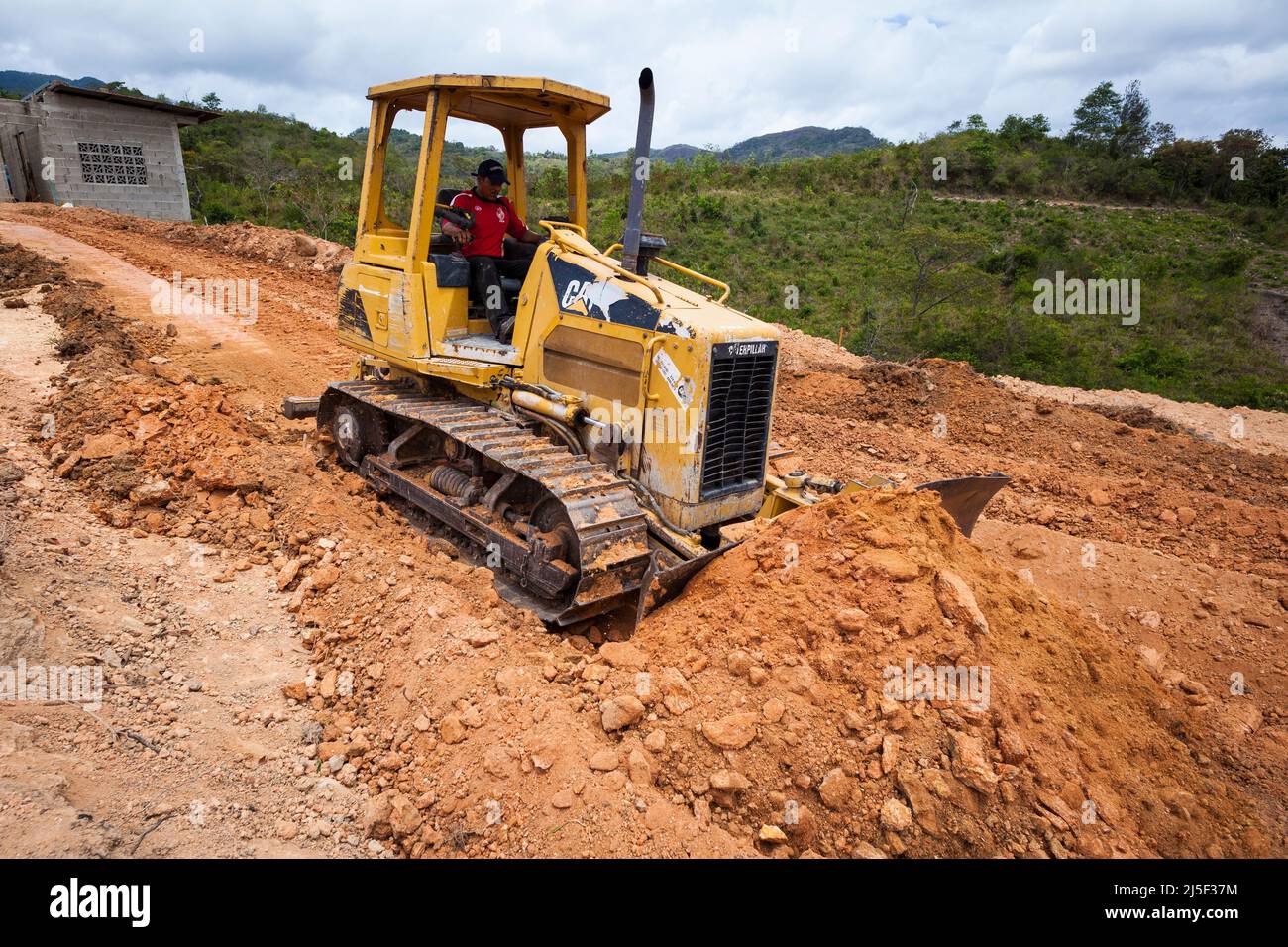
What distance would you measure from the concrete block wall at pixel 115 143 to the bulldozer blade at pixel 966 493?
22.6 m

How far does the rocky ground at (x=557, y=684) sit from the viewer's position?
9.65 ft

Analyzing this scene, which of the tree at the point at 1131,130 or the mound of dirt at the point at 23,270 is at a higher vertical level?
the tree at the point at 1131,130

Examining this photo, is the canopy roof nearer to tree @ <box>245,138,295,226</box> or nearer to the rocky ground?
the rocky ground

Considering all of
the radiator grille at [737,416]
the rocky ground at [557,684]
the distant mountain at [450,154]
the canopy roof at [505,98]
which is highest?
the distant mountain at [450,154]

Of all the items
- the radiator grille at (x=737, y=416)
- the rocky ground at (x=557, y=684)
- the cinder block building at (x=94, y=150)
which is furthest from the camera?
the cinder block building at (x=94, y=150)

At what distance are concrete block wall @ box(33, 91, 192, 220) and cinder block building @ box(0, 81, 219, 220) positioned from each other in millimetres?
21

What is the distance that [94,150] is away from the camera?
18.7 meters

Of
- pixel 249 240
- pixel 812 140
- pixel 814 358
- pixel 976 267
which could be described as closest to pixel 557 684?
pixel 814 358

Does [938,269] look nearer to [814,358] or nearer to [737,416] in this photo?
[814,358]

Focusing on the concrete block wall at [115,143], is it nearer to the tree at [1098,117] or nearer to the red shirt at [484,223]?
the red shirt at [484,223]

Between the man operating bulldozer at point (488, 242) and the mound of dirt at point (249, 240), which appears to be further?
the mound of dirt at point (249, 240)

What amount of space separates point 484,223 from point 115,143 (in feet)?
63.7

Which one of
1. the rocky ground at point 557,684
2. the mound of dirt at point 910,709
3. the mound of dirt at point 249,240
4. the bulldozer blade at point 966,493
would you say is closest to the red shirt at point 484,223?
the rocky ground at point 557,684

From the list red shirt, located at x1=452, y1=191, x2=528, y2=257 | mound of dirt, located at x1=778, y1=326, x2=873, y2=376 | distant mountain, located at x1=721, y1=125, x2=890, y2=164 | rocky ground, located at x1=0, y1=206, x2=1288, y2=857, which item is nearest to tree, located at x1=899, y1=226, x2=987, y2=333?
mound of dirt, located at x1=778, y1=326, x2=873, y2=376
